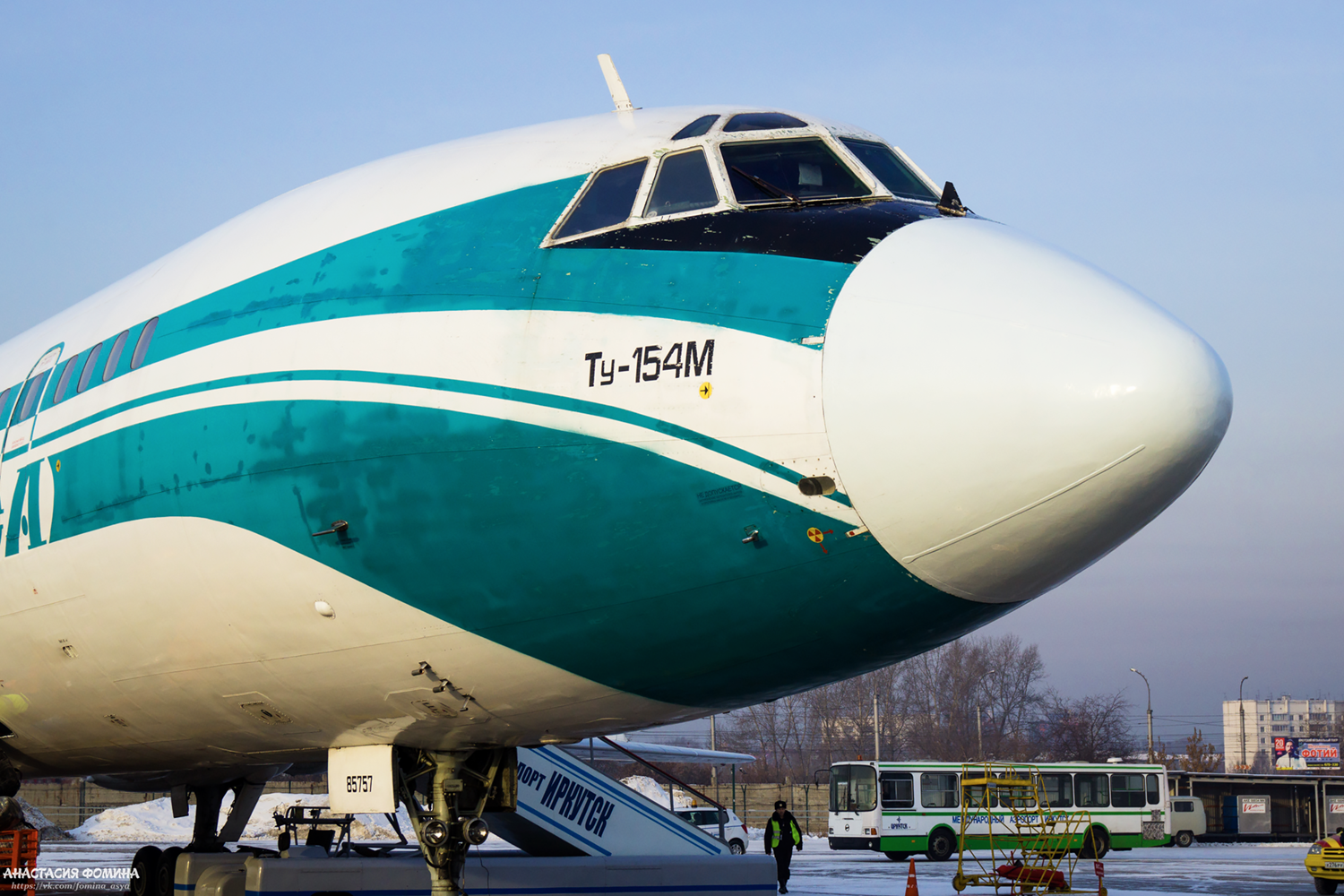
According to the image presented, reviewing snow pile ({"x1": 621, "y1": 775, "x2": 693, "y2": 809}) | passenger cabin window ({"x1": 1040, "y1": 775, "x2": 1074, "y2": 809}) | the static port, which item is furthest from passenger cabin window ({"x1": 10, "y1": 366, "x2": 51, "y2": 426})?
snow pile ({"x1": 621, "y1": 775, "x2": 693, "y2": 809})

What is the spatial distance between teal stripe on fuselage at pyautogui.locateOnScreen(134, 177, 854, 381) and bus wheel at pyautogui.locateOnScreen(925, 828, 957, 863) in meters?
36.7

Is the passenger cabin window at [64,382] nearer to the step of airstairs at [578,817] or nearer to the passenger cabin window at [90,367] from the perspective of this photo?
the passenger cabin window at [90,367]

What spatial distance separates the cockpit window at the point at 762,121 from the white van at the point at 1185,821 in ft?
166

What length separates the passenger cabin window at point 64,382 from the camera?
10.7 metres

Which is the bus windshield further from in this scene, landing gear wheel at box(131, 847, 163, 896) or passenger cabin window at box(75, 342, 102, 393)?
passenger cabin window at box(75, 342, 102, 393)

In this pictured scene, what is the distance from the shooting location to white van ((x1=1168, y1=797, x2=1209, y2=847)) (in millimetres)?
52531

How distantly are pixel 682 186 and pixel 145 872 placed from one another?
1312 centimetres

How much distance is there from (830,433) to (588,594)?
5.47 feet

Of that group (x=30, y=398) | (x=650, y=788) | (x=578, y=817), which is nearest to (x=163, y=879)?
(x=578, y=817)

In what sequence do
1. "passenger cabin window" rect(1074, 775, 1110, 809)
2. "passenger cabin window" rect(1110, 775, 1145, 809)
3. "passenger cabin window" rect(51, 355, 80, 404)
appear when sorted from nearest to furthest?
"passenger cabin window" rect(51, 355, 80, 404), "passenger cabin window" rect(1074, 775, 1110, 809), "passenger cabin window" rect(1110, 775, 1145, 809)

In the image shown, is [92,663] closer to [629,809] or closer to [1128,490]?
[1128,490]

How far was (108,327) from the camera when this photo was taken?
420 inches

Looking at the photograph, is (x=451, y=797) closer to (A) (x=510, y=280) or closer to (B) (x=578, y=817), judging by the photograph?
(A) (x=510, y=280)

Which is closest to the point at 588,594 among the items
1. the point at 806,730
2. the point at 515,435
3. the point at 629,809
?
the point at 515,435
